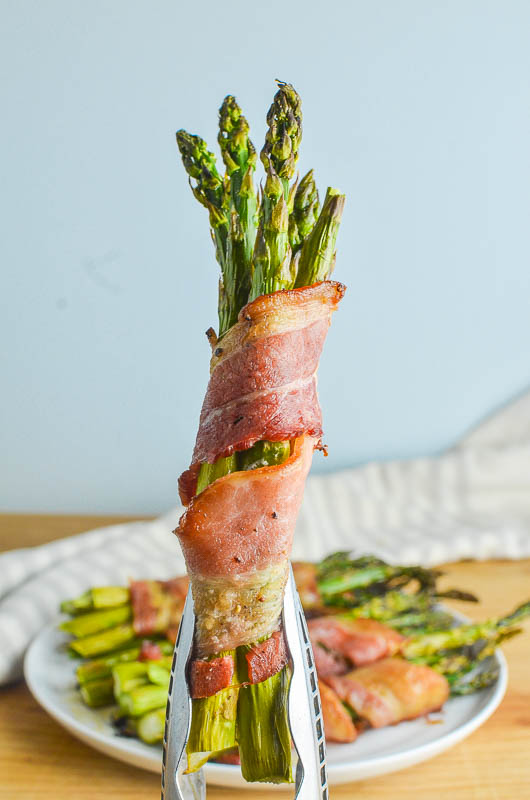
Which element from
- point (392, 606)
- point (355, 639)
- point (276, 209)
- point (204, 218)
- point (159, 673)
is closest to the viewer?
point (276, 209)

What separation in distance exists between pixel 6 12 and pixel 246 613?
1.56 m

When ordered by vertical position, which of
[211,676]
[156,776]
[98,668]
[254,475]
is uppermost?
[254,475]

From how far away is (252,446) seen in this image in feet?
→ 2.29

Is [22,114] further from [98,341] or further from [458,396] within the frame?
[458,396]

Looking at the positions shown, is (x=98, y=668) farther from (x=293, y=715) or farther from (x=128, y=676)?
(x=293, y=715)

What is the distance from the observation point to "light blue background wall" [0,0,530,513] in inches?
72.9

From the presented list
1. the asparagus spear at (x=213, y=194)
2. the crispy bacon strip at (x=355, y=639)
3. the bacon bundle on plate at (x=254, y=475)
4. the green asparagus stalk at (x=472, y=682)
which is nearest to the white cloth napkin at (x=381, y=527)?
the crispy bacon strip at (x=355, y=639)

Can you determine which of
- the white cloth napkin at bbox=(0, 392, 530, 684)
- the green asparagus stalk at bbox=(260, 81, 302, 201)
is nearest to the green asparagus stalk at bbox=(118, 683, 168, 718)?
the white cloth napkin at bbox=(0, 392, 530, 684)

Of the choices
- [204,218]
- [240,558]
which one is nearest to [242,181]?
[240,558]

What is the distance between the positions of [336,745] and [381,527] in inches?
38.7

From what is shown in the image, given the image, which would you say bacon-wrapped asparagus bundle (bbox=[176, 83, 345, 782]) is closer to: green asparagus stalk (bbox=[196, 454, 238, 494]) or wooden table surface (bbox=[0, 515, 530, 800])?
green asparagus stalk (bbox=[196, 454, 238, 494])

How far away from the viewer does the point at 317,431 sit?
726 millimetres

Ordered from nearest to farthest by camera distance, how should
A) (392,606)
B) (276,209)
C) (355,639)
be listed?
1. (276,209)
2. (355,639)
3. (392,606)

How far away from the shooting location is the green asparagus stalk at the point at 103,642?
121cm
